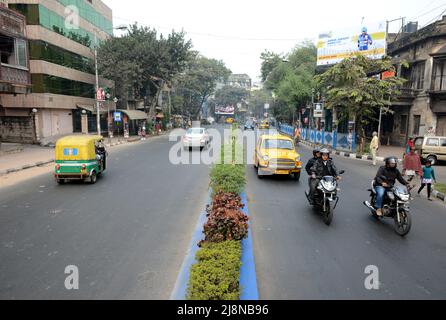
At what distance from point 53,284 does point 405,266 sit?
553 centimetres

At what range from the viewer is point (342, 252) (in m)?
6.04

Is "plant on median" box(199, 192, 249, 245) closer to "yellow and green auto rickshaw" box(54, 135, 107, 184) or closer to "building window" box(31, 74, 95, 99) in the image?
"yellow and green auto rickshaw" box(54, 135, 107, 184)

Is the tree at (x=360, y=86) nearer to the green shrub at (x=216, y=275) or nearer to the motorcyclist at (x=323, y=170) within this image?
the motorcyclist at (x=323, y=170)

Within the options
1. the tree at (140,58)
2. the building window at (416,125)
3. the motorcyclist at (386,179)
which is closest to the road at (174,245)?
the motorcyclist at (386,179)

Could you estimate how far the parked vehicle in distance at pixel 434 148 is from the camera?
1891 cm

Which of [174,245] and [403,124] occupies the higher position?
[403,124]

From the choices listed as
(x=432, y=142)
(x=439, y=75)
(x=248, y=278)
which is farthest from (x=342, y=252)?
(x=439, y=75)

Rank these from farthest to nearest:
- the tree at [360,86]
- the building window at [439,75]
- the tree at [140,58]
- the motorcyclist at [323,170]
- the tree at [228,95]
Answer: the tree at [228,95], the tree at [140,58], the building window at [439,75], the tree at [360,86], the motorcyclist at [323,170]

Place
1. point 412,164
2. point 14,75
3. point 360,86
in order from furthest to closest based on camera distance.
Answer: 1. point 360,86
2. point 14,75
3. point 412,164

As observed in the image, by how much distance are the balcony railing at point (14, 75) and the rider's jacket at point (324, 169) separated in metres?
20.1

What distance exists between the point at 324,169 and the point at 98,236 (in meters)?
5.60

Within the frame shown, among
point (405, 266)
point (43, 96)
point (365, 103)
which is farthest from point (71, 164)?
point (43, 96)

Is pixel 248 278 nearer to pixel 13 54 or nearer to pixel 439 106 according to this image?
pixel 13 54

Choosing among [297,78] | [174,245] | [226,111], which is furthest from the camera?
[226,111]
